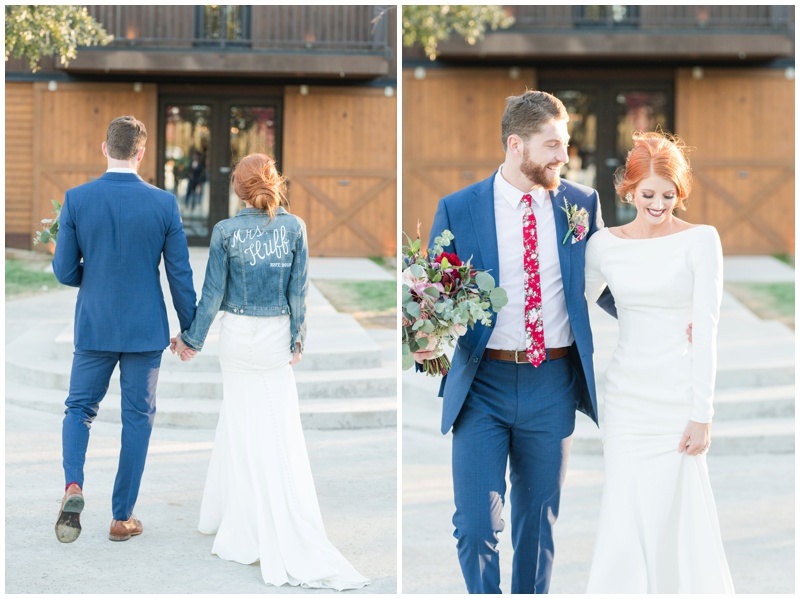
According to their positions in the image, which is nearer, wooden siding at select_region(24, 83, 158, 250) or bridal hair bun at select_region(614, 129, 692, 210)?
bridal hair bun at select_region(614, 129, 692, 210)

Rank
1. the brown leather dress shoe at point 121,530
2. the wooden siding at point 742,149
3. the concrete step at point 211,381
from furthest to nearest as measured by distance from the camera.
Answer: the wooden siding at point 742,149
the concrete step at point 211,381
the brown leather dress shoe at point 121,530

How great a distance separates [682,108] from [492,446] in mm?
13428

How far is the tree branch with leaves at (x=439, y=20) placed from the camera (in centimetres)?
1206

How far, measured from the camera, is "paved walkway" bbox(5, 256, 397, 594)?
423 centimetres

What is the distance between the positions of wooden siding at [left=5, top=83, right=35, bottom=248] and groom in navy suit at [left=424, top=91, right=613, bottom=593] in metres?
13.6

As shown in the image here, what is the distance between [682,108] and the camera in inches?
627

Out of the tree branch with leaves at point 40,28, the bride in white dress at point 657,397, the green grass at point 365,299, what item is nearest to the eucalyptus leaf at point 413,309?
the bride in white dress at point 657,397

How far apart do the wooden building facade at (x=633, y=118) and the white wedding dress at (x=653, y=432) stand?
1215 cm

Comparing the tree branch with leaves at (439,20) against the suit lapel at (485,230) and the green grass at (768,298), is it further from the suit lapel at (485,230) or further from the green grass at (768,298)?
the suit lapel at (485,230)

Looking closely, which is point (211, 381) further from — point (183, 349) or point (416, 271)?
point (416, 271)

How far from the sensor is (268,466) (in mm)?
4277

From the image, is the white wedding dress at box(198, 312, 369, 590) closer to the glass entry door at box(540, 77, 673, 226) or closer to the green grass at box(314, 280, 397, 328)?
the green grass at box(314, 280, 397, 328)

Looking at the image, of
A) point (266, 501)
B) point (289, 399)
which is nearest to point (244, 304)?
point (289, 399)

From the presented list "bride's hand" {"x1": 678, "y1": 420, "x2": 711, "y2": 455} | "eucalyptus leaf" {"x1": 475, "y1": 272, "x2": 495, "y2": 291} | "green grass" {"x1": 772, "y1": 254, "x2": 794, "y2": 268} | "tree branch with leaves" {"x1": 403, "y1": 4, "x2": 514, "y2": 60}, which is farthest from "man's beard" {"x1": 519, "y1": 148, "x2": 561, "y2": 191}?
"green grass" {"x1": 772, "y1": 254, "x2": 794, "y2": 268}
